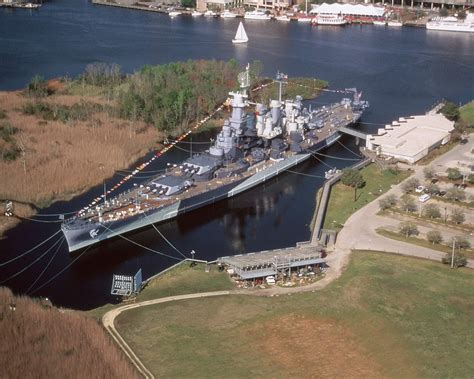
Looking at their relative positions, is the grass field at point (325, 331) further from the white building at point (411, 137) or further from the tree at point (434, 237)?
the white building at point (411, 137)

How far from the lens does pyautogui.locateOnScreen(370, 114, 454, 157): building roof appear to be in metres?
55.5

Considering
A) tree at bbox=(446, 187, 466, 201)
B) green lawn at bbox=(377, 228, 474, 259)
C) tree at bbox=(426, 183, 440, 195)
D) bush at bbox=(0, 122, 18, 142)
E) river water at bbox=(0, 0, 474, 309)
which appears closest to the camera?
green lawn at bbox=(377, 228, 474, 259)

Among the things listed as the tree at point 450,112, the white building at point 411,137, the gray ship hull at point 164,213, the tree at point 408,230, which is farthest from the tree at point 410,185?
the tree at point 450,112

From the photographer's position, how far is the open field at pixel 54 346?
2765 cm

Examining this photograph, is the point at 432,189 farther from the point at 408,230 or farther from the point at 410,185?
the point at 408,230

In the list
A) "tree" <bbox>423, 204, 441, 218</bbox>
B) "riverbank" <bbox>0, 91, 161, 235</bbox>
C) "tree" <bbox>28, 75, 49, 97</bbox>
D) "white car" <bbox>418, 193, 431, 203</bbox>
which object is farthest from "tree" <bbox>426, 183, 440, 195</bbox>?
"tree" <bbox>28, 75, 49, 97</bbox>

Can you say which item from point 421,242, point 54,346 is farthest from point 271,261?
point 54,346

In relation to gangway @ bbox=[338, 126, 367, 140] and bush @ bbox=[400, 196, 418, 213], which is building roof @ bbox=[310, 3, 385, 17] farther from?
bush @ bbox=[400, 196, 418, 213]

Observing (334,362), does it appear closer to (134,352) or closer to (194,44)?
(134,352)

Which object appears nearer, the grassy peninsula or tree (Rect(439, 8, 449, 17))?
the grassy peninsula

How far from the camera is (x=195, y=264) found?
37906 mm

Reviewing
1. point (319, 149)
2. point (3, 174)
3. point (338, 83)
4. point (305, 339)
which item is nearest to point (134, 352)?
point (305, 339)

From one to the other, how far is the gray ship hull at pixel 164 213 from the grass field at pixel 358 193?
5407 mm

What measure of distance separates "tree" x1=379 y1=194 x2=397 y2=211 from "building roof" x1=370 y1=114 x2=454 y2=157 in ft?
32.2
